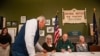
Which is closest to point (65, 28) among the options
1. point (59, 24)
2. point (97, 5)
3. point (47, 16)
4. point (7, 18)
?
point (59, 24)

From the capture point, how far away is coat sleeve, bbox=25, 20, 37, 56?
2.70m

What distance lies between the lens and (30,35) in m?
2.77

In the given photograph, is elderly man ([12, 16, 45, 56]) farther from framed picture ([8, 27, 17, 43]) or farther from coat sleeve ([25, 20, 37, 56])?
framed picture ([8, 27, 17, 43])

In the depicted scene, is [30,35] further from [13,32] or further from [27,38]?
[13,32]

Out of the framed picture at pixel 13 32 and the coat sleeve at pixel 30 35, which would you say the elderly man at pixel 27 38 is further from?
the framed picture at pixel 13 32

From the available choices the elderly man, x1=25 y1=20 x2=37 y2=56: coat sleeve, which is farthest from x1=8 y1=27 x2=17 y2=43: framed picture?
x1=25 y1=20 x2=37 y2=56: coat sleeve

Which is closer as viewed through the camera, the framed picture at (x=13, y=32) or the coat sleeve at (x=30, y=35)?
the coat sleeve at (x=30, y=35)

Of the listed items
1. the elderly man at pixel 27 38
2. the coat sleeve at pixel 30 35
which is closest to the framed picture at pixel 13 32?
the elderly man at pixel 27 38

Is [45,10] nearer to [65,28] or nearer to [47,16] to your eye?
[47,16]

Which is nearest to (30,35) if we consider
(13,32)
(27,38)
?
(27,38)

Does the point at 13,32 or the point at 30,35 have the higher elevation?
the point at 30,35

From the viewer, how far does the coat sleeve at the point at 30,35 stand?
2.70 m

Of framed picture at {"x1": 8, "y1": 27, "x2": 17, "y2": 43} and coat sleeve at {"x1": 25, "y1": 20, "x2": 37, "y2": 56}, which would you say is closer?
coat sleeve at {"x1": 25, "y1": 20, "x2": 37, "y2": 56}

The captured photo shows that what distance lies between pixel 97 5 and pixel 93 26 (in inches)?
40.5
